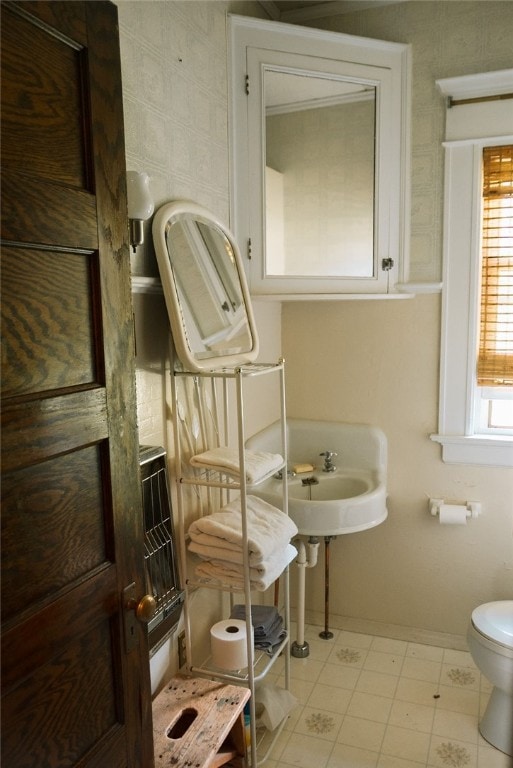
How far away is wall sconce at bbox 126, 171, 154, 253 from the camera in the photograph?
1365 millimetres

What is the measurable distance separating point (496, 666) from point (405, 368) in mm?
1125

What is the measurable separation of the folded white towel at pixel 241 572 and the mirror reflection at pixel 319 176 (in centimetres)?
99

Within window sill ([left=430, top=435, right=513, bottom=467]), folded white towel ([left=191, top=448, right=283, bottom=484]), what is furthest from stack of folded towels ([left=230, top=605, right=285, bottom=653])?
window sill ([left=430, top=435, right=513, bottom=467])

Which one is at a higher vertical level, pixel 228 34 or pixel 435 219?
pixel 228 34

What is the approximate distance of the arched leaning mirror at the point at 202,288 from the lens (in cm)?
156

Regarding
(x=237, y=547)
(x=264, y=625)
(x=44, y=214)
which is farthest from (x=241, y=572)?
(x=44, y=214)

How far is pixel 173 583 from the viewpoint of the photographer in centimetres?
162

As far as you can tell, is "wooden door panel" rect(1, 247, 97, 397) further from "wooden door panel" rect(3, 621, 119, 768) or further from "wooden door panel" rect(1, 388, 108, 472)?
"wooden door panel" rect(3, 621, 119, 768)

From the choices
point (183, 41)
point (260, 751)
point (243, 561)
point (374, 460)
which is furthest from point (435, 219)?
point (260, 751)

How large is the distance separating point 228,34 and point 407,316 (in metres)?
1.22

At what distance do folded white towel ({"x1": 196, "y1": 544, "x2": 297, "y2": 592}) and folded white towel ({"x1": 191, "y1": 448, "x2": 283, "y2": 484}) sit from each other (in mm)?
234

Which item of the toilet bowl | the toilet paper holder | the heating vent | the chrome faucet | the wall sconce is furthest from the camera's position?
the chrome faucet

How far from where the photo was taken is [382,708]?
2.10 meters

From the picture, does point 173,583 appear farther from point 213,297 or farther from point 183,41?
point 183,41
